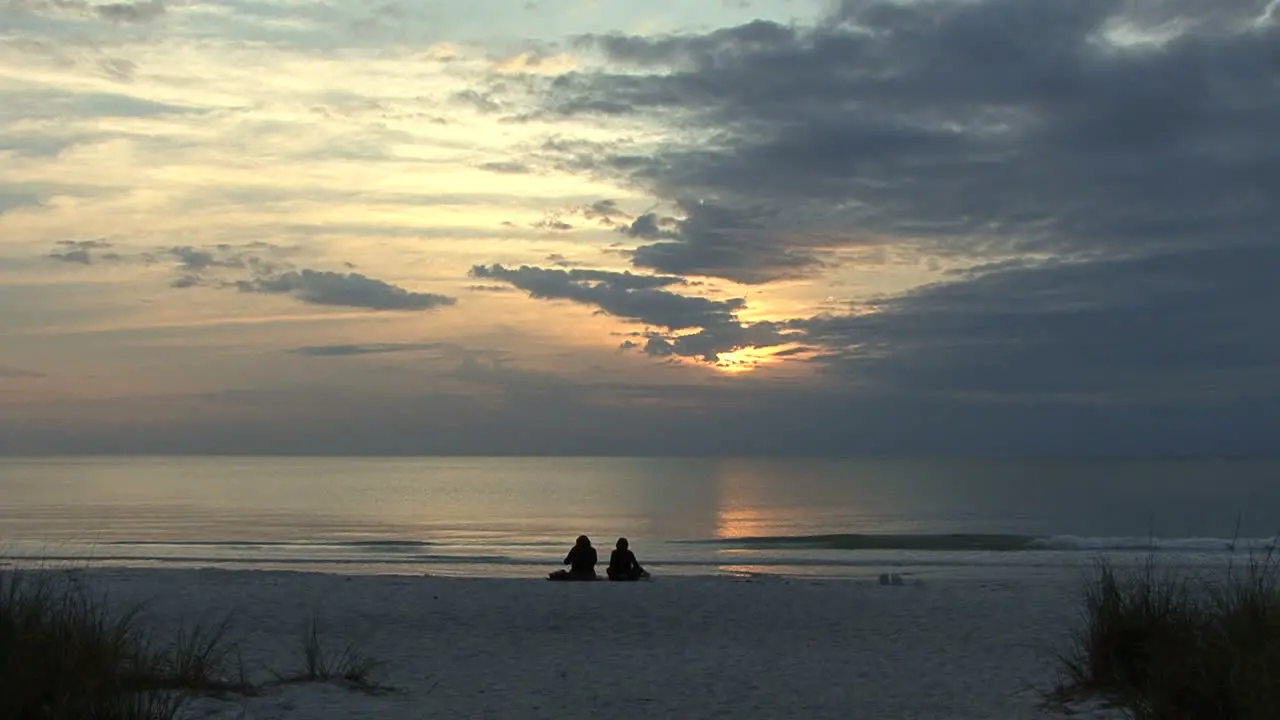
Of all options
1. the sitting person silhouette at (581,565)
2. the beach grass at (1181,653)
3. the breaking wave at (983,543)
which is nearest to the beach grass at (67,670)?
the beach grass at (1181,653)

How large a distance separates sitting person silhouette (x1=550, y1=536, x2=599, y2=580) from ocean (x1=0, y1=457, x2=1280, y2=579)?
549 centimetres

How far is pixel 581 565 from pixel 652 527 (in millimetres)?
27879

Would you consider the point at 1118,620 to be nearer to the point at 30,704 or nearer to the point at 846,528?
the point at 30,704

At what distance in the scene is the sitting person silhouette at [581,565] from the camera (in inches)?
782

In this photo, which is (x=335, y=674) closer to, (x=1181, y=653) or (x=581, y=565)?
(x=1181, y=653)

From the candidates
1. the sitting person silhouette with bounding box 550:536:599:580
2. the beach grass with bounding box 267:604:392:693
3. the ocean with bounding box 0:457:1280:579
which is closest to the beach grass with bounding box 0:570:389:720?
the beach grass with bounding box 267:604:392:693

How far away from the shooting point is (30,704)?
616 centimetres

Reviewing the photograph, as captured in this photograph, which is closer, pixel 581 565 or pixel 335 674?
pixel 335 674

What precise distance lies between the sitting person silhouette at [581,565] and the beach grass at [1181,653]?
Result: 35.6 feet

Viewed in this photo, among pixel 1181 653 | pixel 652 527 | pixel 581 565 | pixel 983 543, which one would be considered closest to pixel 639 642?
pixel 1181 653

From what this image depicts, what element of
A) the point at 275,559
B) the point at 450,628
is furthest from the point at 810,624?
the point at 275,559

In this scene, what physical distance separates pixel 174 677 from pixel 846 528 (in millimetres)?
39846

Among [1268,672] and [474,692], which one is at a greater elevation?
[1268,672]

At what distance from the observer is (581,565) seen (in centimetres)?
2009
